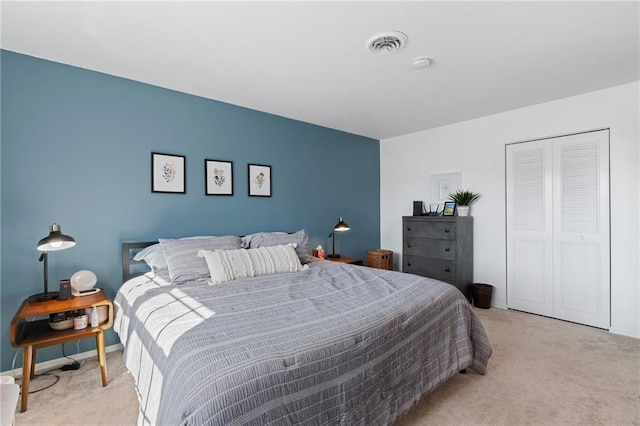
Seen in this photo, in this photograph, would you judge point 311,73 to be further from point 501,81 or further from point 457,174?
point 457,174

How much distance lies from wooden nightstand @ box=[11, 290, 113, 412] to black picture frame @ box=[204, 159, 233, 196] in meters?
1.39

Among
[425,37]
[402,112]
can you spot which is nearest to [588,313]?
[402,112]

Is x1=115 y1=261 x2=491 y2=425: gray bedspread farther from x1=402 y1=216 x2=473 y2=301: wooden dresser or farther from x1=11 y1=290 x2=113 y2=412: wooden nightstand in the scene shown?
x1=402 y1=216 x2=473 y2=301: wooden dresser

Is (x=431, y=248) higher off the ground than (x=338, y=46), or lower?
lower

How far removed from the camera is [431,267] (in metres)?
4.12

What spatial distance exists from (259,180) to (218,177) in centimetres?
50

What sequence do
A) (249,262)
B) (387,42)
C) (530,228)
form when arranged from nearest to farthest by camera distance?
(387,42) < (249,262) < (530,228)

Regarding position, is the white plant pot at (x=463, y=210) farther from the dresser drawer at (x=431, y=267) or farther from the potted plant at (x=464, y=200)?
the dresser drawer at (x=431, y=267)

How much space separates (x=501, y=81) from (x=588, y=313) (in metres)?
2.59

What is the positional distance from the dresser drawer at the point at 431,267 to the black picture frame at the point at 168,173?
10.3 ft

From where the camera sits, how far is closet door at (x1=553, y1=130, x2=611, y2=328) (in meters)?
3.10

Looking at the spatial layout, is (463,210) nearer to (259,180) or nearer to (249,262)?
(259,180)

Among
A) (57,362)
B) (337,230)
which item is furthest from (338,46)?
(57,362)

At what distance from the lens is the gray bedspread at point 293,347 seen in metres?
1.10
